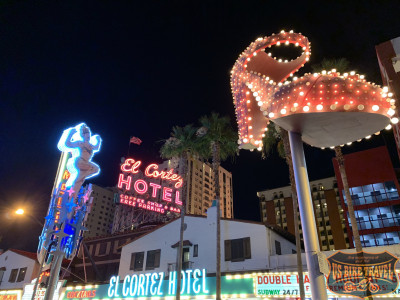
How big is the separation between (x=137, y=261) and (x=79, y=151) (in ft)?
36.7

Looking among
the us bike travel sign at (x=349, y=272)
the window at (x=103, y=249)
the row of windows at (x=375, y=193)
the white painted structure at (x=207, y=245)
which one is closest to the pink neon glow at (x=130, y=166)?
the window at (x=103, y=249)

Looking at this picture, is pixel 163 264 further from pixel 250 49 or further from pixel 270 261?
pixel 250 49

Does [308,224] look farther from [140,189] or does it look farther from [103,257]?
[103,257]

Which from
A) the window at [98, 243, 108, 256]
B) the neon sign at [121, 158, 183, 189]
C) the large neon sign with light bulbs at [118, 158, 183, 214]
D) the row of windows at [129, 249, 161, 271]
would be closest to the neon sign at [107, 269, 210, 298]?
the row of windows at [129, 249, 161, 271]

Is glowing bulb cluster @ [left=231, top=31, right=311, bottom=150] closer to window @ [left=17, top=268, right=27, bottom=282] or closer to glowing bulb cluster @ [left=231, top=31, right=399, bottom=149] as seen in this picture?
glowing bulb cluster @ [left=231, top=31, right=399, bottom=149]

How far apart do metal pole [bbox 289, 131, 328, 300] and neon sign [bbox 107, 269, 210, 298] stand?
1587 cm

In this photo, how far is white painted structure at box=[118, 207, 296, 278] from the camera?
22.8m

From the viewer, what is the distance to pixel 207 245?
24.9 m

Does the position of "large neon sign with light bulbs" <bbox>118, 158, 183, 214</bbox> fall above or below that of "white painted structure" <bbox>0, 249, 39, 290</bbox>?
above

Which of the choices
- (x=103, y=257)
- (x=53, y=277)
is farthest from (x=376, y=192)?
(x=53, y=277)

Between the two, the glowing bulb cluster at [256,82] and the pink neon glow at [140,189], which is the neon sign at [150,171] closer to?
the pink neon glow at [140,189]

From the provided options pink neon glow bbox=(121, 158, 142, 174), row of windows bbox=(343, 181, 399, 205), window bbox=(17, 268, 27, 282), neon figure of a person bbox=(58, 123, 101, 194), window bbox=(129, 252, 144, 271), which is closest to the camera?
neon figure of a person bbox=(58, 123, 101, 194)

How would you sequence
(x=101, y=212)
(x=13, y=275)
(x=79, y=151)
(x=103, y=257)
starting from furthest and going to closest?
(x=101, y=212) < (x=103, y=257) < (x=13, y=275) < (x=79, y=151)

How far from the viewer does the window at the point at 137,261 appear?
27.2 meters
